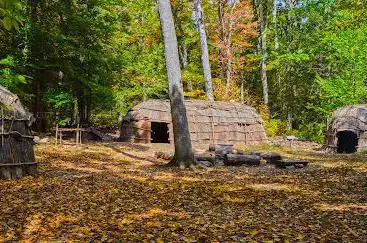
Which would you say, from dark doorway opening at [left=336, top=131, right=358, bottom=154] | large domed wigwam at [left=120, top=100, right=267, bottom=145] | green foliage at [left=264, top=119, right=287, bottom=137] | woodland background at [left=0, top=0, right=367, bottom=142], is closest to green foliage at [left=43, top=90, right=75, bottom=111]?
woodland background at [left=0, top=0, right=367, bottom=142]

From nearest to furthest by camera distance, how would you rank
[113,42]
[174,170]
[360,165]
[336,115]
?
1. [174,170]
2. [360,165]
3. [336,115]
4. [113,42]

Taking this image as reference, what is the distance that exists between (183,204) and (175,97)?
6.41 metres

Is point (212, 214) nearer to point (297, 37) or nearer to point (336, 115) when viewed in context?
point (336, 115)

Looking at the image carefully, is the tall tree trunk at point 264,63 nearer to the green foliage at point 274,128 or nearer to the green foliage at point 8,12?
the green foliage at point 274,128

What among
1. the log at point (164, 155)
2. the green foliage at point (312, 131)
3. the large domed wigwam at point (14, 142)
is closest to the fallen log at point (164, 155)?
the log at point (164, 155)

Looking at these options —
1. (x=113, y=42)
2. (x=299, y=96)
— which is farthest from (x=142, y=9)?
(x=299, y=96)

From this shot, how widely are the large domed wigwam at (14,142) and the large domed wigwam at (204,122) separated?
1374cm

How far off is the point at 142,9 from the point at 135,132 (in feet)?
50.2

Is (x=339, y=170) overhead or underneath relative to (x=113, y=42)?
underneath

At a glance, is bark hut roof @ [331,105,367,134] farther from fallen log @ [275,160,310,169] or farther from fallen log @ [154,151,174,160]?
fallen log @ [154,151,174,160]

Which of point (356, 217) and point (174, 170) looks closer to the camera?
point (356, 217)

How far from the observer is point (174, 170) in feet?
44.8

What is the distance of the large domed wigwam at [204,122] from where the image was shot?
2564cm

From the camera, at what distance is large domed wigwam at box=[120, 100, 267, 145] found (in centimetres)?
2564
